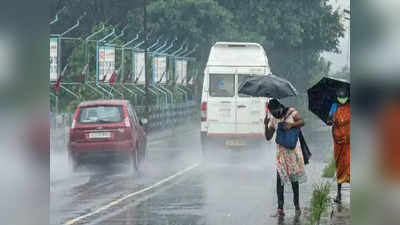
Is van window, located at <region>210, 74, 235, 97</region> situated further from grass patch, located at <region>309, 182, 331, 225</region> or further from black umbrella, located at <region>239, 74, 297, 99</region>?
grass patch, located at <region>309, 182, 331, 225</region>

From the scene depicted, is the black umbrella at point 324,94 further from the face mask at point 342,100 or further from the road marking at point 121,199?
the road marking at point 121,199

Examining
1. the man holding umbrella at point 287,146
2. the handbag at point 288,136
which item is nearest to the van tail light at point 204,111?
the man holding umbrella at point 287,146

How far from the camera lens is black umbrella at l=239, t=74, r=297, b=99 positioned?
1459 cm

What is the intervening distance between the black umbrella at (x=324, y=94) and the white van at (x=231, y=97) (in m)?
12.4

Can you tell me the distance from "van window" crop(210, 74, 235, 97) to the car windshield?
561 centimetres

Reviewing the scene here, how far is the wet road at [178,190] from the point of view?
14484 millimetres

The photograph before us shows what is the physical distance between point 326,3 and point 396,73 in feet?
154

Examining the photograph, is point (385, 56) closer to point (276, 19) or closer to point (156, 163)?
point (156, 163)

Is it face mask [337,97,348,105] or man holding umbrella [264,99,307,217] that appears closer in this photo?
man holding umbrella [264,99,307,217]

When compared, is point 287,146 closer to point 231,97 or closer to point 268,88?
point 268,88

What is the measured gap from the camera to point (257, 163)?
26172mm

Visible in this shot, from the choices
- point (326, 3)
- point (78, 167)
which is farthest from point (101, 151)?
point (326, 3)

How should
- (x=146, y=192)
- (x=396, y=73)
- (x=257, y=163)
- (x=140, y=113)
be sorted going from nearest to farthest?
(x=396, y=73), (x=146, y=192), (x=257, y=163), (x=140, y=113)

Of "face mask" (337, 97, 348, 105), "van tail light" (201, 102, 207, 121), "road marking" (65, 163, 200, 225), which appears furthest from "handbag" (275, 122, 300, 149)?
"van tail light" (201, 102, 207, 121)
